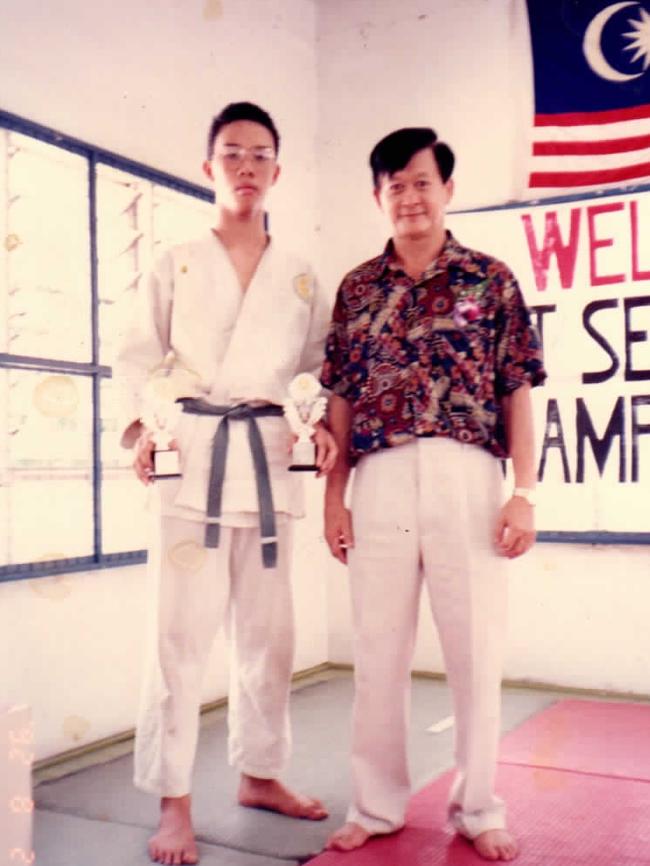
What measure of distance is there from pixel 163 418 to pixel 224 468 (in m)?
0.17

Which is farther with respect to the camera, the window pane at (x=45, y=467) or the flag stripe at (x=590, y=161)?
the flag stripe at (x=590, y=161)

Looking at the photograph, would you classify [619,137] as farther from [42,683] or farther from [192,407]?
[42,683]

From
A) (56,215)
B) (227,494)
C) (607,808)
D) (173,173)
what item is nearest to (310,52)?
(173,173)

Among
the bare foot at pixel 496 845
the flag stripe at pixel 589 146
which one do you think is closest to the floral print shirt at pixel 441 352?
the bare foot at pixel 496 845

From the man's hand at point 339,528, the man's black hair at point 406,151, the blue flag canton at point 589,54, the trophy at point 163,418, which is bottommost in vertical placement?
the man's hand at point 339,528

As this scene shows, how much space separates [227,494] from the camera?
2025 millimetres

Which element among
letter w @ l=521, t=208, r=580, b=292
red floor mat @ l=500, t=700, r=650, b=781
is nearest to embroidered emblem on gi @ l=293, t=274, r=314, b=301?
red floor mat @ l=500, t=700, r=650, b=781

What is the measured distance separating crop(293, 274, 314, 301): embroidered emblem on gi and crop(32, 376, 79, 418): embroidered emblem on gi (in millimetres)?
894

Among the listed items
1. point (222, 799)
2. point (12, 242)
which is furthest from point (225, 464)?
point (12, 242)

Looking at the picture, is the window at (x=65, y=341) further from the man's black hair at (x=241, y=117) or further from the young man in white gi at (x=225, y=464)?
the man's black hair at (x=241, y=117)

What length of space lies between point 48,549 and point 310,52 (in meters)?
2.45

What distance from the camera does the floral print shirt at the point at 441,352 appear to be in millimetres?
1927

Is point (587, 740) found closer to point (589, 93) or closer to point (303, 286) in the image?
point (303, 286)

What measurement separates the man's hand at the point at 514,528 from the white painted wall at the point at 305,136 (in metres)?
1.36
